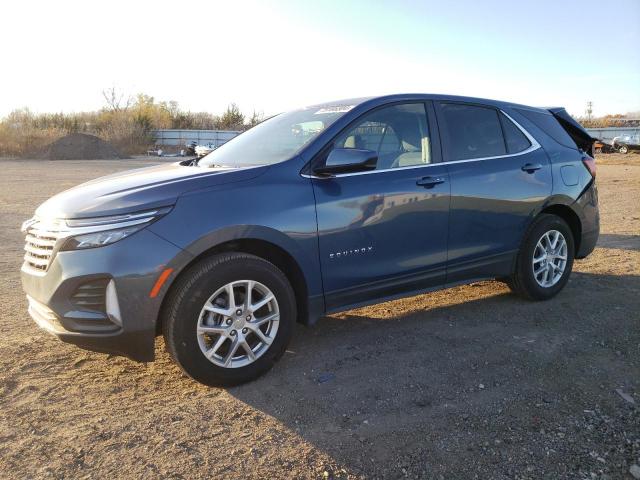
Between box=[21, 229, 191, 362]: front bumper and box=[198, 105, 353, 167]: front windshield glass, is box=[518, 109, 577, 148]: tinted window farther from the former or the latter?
box=[21, 229, 191, 362]: front bumper

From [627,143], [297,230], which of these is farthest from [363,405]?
[627,143]

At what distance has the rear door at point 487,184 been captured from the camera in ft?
14.0

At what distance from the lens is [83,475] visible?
8.00ft

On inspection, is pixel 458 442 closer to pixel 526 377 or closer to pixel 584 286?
pixel 526 377

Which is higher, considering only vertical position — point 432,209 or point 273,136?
point 273,136

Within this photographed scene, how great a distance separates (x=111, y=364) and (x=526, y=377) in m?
2.85

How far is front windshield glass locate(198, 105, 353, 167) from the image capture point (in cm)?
384

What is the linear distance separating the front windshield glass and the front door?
25 centimetres

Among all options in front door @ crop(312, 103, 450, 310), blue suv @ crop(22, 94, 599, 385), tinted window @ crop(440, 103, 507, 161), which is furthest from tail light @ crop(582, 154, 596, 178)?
front door @ crop(312, 103, 450, 310)

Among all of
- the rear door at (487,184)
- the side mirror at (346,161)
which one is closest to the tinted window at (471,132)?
the rear door at (487,184)

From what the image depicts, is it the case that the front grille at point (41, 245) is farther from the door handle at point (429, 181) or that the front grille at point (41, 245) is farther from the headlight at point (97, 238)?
the door handle at point (429, 181)

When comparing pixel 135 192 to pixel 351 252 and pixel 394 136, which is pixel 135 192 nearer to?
pixel 351 252

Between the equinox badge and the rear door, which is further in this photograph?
the rear door

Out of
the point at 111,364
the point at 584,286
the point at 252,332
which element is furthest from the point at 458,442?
the point at 584,286
